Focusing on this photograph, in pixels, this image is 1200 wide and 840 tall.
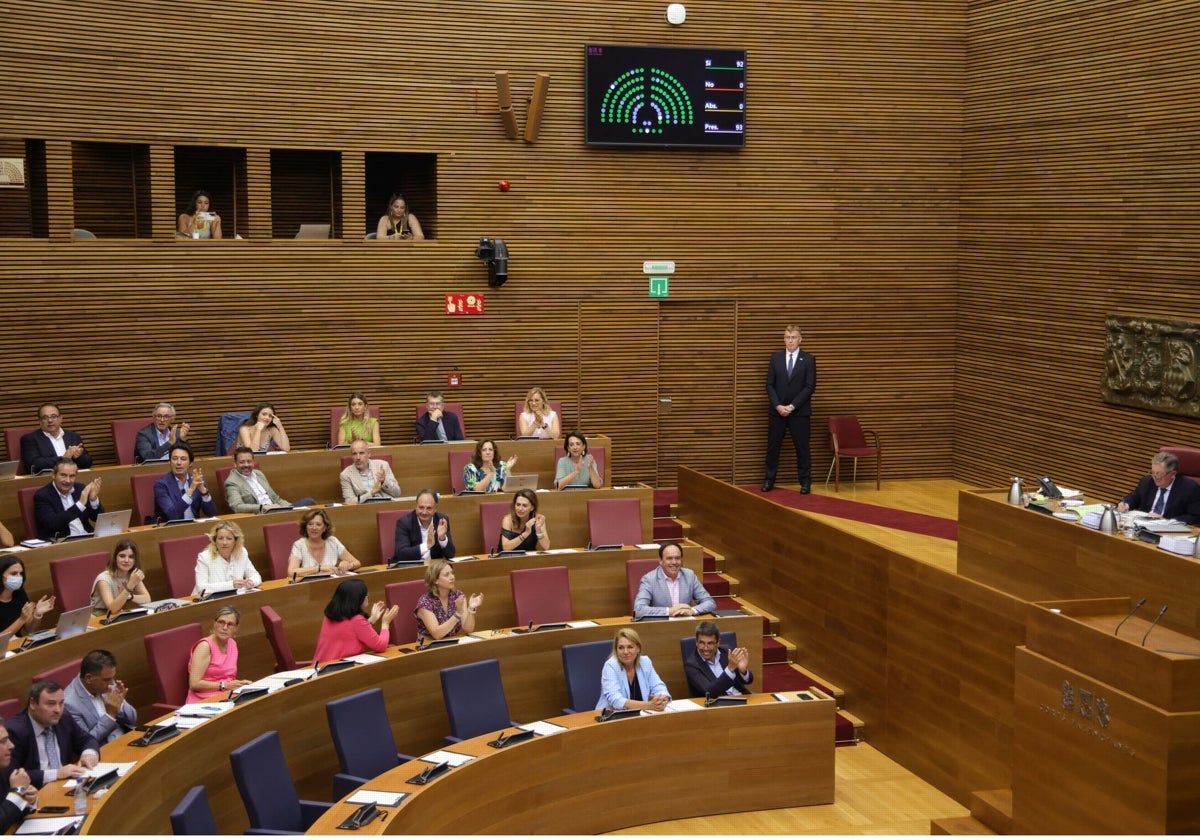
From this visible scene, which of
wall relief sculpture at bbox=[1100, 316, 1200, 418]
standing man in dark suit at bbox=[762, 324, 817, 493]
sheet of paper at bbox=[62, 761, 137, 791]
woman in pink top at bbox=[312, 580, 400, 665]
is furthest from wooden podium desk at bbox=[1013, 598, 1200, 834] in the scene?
standing man in dark suit at bbox=[762, 324, 817, 493]

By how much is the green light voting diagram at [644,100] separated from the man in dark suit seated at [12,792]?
7.40 m

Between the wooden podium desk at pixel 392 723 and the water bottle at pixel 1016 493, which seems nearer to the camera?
the wooden podium desk at pixel 392 723

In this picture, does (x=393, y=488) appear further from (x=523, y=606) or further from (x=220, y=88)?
(x=220, y=88)

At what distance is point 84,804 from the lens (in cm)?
456

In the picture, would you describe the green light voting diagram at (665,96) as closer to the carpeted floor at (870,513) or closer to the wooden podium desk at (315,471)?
the wooden podium desk at (315,471)

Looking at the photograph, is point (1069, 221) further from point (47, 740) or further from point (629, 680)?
point (47, 740)

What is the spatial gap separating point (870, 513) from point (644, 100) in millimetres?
3856

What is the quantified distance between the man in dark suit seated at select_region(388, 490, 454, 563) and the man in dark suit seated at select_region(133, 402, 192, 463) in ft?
6.91

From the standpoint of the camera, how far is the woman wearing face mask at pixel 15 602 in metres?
6.06

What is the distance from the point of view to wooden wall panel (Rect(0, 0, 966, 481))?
9469mm

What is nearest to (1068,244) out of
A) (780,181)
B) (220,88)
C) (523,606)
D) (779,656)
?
(780,181)

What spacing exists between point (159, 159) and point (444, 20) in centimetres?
248

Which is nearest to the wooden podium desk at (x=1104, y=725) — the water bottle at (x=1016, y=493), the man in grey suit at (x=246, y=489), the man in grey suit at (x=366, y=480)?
the water bottle at (x=1016, y=493)

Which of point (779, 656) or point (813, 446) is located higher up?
point (813, 446)
